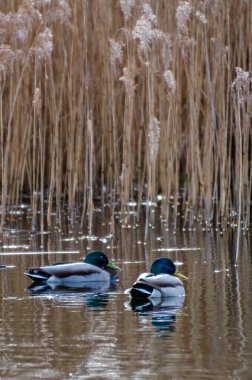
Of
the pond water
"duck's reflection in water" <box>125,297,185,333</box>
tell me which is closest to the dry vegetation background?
the pond water

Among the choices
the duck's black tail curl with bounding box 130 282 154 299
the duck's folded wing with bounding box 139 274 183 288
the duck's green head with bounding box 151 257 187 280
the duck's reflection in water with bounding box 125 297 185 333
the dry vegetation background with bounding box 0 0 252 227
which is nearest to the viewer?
the duck's reflection in water with bounding box 125 297 185 333

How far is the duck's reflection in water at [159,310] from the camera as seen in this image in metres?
6.28

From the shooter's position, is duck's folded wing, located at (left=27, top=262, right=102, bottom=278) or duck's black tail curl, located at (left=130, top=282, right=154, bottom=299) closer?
duck's black tail curl, located at (left=130, top=282, right=154, bottom=299)

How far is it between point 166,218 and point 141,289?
3765 millimetres

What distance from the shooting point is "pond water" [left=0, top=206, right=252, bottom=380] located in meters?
5.19

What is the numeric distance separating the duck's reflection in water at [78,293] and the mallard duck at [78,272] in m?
0.03

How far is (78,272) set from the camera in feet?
26.2

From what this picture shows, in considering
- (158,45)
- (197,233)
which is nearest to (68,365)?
(197,233)

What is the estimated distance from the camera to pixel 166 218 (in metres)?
10.8

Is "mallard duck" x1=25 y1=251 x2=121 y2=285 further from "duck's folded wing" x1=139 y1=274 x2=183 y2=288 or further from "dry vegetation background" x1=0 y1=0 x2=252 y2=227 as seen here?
"dry vegetation background" x1=0 y1=0 x2=252 y2=227

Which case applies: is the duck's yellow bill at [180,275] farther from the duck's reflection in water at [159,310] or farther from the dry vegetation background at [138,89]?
the dry vegetation background at [138,89]

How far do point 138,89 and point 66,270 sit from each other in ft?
13.3

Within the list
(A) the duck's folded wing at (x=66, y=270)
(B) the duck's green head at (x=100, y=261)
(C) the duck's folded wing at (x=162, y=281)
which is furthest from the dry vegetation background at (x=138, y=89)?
(C) the duck's folded wing at (x=162, y=281)

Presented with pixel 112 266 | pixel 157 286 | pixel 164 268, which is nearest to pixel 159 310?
pixel 157 286
